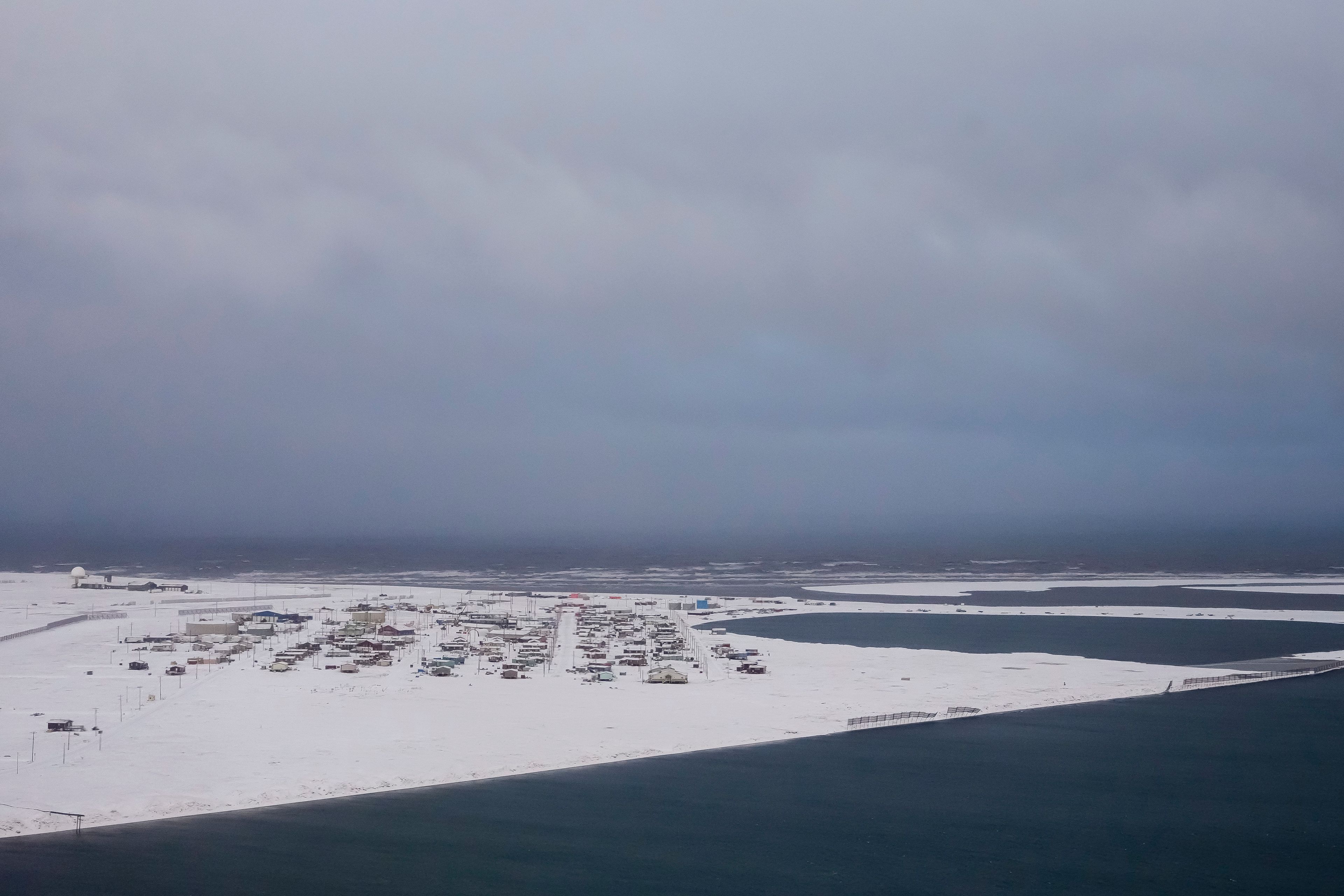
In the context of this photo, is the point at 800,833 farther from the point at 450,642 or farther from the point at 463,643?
the point at 450,642

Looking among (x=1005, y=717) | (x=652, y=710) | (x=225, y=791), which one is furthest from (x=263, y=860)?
(x=1005, y=717)

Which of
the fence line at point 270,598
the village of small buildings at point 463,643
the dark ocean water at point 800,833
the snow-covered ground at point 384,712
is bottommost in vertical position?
the dark ocean water at point 800,833

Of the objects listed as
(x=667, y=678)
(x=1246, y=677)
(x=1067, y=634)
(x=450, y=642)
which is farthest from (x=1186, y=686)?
(x=450, y=642)

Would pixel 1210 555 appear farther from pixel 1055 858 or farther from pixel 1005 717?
pixel 1055 858

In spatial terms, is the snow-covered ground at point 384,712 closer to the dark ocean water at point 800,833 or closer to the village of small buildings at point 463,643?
the village of small buildings at point 463,643

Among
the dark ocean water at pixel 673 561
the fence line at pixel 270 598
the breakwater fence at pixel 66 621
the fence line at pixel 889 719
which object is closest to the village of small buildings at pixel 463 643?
the breakwater fence at pixel 66 621

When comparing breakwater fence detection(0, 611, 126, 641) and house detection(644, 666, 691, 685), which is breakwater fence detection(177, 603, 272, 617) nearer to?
breakwater fence detection(0, 611, 126, 641)
